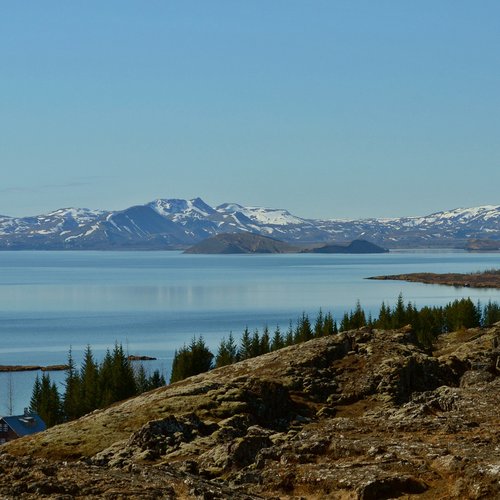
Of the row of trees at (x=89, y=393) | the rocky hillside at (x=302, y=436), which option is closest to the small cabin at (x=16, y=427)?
the row of trees at (x=89, y=393)

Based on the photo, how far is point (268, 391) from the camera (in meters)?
78.5

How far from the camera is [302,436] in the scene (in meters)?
50.4

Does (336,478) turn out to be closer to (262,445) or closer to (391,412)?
(262,445)

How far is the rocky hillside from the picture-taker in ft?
120

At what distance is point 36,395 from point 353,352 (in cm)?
5783

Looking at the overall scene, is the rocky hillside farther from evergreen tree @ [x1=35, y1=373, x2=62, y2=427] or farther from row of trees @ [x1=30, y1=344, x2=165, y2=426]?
evergreen tree @ [x1=35, y1=373, x2=62, y2=427]

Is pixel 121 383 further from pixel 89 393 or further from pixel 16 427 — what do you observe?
pixel 16 427

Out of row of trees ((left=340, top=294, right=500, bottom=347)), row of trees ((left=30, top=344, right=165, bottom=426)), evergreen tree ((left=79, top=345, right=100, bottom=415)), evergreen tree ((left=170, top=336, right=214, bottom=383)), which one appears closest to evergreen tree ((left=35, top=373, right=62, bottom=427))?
row of trees ((left=30, top=344, right=165, bottom=426))

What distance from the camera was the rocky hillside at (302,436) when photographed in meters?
36.5

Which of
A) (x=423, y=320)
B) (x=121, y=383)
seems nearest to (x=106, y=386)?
(x=121, y=383)

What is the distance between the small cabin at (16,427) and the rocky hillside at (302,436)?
28309 mm

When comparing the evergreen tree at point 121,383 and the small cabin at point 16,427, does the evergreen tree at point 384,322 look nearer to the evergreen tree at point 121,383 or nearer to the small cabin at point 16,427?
the evergreen tree at point 121,383

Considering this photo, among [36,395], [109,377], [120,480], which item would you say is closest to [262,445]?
[120,480]

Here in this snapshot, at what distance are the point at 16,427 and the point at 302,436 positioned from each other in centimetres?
7110
